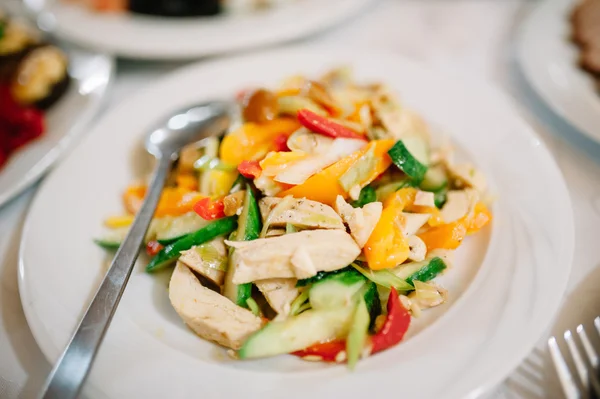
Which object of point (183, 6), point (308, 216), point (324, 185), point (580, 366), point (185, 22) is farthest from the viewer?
point (183, 6)

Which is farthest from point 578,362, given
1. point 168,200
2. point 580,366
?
point 168,200

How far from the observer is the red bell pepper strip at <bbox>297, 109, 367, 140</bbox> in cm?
155

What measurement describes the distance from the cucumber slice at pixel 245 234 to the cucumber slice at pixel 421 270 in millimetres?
414

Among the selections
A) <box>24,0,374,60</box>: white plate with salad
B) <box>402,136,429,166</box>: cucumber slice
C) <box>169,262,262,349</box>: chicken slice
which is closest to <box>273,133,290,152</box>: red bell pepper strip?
<box>402,136,429,166</box>: cucumber slice

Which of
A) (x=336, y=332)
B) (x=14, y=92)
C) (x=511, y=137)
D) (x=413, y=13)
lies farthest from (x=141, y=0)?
(x=336, y=332)

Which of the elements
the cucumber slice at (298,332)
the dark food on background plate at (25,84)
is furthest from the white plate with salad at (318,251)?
the dark food on background plate at (25,84)

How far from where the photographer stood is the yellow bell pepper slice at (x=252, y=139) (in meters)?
1.62

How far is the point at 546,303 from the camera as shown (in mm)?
1222

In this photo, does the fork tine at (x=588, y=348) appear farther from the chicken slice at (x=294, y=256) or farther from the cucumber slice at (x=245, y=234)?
the cucumber slice at (x=245, y=234)

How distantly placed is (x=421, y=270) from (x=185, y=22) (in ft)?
6.32

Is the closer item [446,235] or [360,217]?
[360,217]

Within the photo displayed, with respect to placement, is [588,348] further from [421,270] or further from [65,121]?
[65,121]

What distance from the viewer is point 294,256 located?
1.26 meters

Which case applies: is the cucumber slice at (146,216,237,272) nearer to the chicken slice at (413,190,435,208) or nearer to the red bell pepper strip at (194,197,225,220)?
the red bell pepper strip at (194,197,225,220)
